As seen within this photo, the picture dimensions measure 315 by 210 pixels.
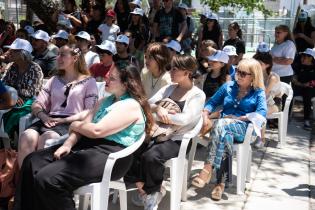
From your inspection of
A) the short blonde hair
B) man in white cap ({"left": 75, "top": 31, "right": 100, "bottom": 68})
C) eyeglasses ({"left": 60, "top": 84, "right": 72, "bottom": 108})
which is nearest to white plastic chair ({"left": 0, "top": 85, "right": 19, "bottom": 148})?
eyeglasses ({"left": 60, "top": 84, "right": 72, "bottom": 108})

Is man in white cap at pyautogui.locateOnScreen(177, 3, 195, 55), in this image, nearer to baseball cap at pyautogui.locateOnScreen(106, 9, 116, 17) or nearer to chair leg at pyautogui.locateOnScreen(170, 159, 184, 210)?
baseball cap at pyautogui.locateOnScreen(106, 9, 116, 17)

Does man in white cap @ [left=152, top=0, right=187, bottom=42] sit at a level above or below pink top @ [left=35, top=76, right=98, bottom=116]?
above

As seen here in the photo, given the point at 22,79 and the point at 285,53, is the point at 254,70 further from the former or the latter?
the point at 285,53

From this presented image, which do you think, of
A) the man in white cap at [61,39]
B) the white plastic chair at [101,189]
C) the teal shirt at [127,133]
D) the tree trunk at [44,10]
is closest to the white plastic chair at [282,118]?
the man in white cap at [61,39]

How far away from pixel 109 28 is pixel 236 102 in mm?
3947

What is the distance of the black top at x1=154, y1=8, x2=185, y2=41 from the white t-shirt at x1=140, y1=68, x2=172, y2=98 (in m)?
3.20

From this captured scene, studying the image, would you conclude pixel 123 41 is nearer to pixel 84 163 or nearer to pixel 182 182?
pixel 182 182

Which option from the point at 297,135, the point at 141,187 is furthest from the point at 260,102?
the point at 297,135

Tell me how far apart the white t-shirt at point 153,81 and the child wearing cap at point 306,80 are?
135 inches

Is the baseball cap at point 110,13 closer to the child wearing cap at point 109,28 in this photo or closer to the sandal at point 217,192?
the child wearing cap at point 109,28

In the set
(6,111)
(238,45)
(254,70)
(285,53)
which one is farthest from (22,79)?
(238,45)

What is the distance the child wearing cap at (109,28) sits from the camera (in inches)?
312

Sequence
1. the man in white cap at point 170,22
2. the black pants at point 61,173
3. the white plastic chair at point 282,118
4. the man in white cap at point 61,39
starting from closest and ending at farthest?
the black pants at point 61,173 < the white plastic chair at point 282,118 < the man in white cap at point 61,39 < the man in white cap at point 170,22

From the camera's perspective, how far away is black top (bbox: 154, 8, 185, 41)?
26.0 feet
